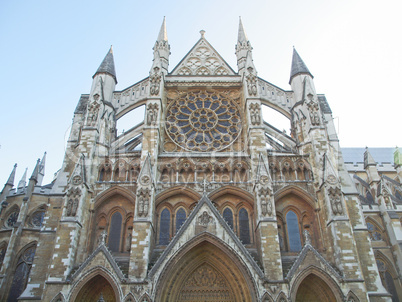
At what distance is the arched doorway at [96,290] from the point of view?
48.2 feet

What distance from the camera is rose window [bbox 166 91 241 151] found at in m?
A: 19.6

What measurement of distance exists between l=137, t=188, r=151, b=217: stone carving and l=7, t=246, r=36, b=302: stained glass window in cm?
946

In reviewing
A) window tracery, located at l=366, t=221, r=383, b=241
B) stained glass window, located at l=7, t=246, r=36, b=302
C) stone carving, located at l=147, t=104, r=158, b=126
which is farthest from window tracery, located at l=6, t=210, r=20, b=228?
window tracery, located at l=366, t=221, r=383, b=241

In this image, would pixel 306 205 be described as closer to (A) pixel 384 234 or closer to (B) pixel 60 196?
(A) pixel 384 234

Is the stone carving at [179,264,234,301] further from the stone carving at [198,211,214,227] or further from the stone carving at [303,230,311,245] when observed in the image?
the stone carving at [303,230,311,245]

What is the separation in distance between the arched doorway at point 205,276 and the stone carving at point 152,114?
6.90 metres

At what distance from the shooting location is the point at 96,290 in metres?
15.2

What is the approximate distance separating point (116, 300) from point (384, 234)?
19217mm

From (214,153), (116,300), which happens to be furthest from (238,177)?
(116,300)

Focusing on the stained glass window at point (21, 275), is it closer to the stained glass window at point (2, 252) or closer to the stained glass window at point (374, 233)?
the stained glass window at point (2, 252)

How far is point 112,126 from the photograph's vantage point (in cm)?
1975

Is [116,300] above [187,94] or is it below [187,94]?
below

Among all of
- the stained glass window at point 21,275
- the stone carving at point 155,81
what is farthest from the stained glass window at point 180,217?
the stained glass window at point 21,275

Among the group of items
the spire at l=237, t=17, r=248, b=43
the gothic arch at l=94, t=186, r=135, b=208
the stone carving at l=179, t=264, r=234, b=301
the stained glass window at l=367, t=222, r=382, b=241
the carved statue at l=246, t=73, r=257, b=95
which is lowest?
the stone carving at l=179, t=264, r=234, b=301
